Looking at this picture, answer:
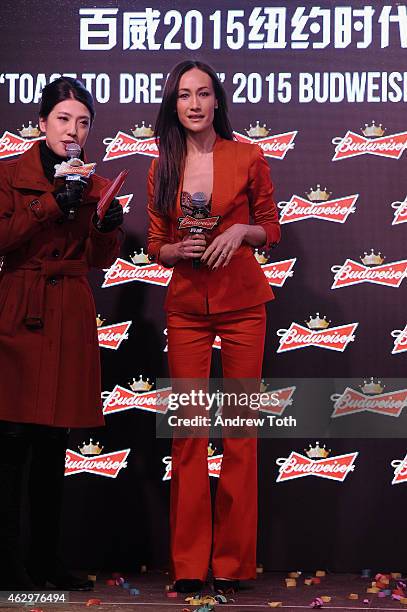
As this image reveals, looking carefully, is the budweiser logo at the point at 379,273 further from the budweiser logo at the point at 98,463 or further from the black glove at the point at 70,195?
the black glove at the point at 70,195

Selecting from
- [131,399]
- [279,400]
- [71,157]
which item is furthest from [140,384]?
[71,157]

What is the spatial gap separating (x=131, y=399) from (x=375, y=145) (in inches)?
58.4

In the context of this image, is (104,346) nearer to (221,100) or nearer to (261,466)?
(261,466)

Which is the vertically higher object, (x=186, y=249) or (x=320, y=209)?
(x=320, y=209)

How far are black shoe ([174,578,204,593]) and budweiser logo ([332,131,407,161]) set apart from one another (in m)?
1.85

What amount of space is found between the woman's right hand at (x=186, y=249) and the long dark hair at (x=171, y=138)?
0.51 ft

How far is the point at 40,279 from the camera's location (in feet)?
12.1

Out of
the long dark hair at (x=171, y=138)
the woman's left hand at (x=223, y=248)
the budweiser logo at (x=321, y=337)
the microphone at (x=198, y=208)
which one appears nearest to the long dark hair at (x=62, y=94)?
the long dark hair at (x=171, y=138)

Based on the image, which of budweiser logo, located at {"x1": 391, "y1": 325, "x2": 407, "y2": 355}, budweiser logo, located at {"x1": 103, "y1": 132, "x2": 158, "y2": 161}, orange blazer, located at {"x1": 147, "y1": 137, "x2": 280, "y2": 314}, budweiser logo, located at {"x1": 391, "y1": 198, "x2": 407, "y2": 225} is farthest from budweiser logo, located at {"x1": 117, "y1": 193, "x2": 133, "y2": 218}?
budweiser logo, located at {"x1": 391, "y1": 325, "x2": 407, "y2": 355}

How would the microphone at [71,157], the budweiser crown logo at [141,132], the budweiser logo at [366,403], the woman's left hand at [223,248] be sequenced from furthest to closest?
the budweiser crown logo at [141,132], the budweiser logo at [366,403], the woman's left hand at [223,248], the microphone at [71,157]

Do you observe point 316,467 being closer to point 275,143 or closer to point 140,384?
point 140,384

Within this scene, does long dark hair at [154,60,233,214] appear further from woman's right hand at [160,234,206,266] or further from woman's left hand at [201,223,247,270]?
woman's left hand at [201,223,247,270]

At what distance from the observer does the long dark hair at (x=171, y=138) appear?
3.92 m

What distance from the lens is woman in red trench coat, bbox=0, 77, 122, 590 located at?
3639 millimetres
